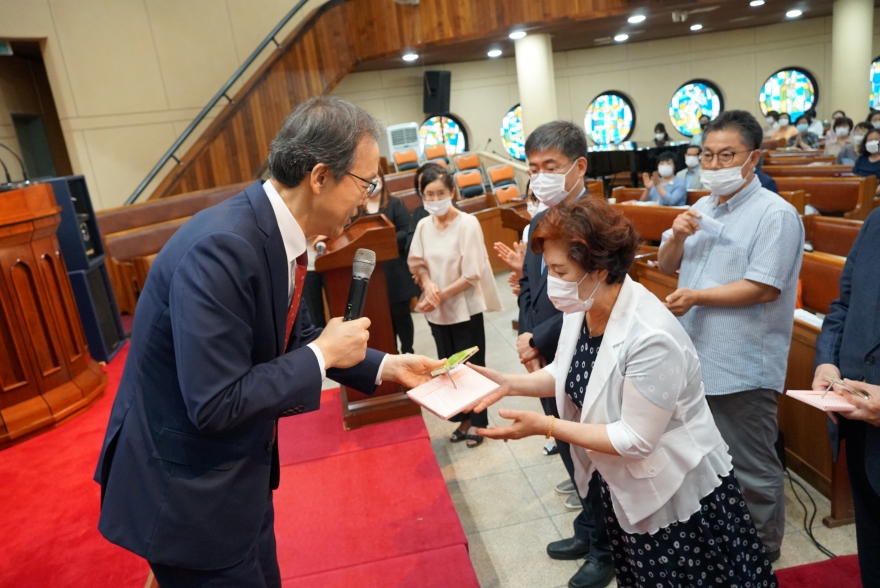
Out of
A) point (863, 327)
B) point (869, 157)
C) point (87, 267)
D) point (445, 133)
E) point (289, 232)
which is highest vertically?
point (445, 133)

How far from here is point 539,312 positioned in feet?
7.57

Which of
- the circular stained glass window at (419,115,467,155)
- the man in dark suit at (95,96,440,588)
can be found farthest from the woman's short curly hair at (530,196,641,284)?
the circular stained glass window at (419,115,467,155)

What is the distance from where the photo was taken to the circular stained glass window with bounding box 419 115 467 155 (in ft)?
45.7

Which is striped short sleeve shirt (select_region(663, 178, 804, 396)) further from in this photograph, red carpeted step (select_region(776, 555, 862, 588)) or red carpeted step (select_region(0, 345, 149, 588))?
red carpeted step (select_region(0, 345, 149, 588))

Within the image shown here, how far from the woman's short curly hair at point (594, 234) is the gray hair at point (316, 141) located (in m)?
0.58

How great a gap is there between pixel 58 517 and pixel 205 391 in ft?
6.96

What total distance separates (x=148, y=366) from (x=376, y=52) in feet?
30.7

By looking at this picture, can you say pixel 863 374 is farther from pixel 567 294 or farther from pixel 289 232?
pixel 289 232

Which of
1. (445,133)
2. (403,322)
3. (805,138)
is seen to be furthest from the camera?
(445,133)

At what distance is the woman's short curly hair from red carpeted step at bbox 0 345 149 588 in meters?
1.93

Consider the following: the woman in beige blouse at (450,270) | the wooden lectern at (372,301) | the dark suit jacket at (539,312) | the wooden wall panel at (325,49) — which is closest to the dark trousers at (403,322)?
the woman in beige blouse at (450,270)

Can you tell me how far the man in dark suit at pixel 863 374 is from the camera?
160cm

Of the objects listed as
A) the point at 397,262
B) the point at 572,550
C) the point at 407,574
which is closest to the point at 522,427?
the point at 407,574

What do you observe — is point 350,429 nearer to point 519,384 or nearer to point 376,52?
point 519,384
